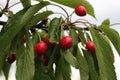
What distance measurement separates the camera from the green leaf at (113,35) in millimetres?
2059

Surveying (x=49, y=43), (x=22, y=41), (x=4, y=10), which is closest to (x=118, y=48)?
(x=49, y=43)

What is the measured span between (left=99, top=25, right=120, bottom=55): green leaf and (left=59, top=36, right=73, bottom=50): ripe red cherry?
282 mm

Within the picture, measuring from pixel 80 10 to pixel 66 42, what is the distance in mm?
386

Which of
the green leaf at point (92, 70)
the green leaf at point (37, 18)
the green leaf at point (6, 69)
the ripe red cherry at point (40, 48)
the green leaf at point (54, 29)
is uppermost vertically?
the green leaf at point (37, 18)

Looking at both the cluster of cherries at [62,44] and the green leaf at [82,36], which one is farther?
the green leaf at [82,36]

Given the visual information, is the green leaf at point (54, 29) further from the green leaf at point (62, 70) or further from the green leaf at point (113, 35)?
the green leaf at point (113, 35)

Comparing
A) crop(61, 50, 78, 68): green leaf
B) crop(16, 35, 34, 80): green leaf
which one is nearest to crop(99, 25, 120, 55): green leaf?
crop(61, 50, 78, 68): green leaf

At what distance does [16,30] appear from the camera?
1768 millimetres

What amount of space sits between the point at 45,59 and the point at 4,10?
41cm

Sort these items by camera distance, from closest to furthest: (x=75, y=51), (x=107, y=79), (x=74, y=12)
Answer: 1. (x=107, y=79)
2. (x=75, y=51)
3. (x=74, y=12)

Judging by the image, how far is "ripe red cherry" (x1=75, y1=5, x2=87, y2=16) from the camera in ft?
6.68

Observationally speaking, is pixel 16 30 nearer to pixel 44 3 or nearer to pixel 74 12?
pixel 44 3

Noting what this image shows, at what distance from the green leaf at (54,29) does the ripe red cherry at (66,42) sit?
0.04 meters

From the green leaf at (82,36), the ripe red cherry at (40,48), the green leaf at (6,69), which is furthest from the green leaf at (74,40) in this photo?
the green leaf at (6,69)
